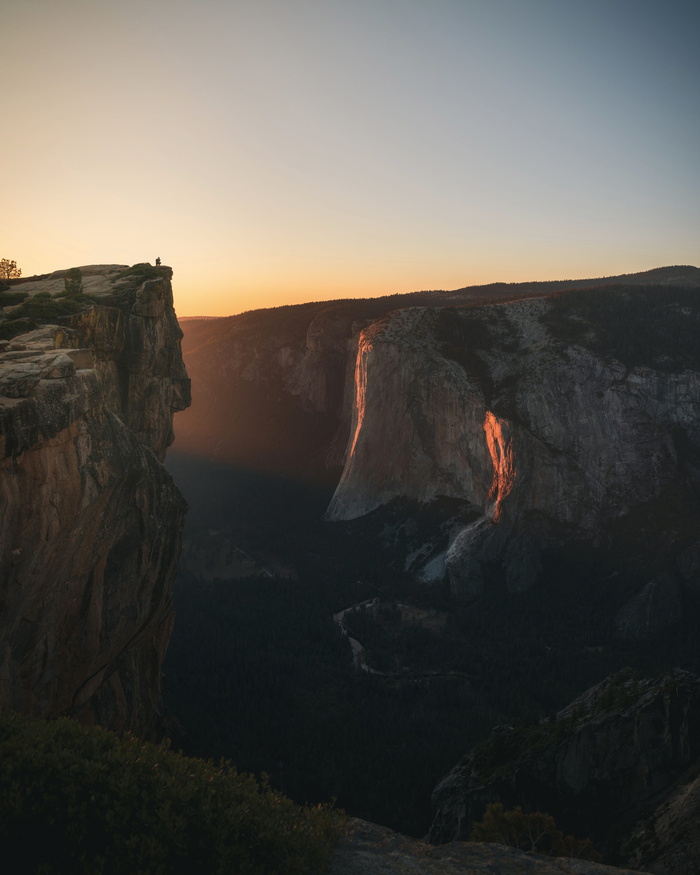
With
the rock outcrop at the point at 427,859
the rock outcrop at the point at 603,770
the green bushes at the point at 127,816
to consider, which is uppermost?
the green bushes at the point at 127,816

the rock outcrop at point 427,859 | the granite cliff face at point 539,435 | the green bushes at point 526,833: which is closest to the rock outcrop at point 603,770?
the green bushes at point 526,833

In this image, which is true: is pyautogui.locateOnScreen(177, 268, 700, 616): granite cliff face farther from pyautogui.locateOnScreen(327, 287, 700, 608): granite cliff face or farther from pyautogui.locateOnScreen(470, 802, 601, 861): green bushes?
pyautogui.locateOnScreen(470, 802, 601, 861): green bushes

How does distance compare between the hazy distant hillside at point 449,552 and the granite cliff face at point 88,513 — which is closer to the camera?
the granite cliff face at point 88,513

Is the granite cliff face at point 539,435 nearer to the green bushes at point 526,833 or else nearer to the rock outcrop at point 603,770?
the rock outcrop at point 603,770

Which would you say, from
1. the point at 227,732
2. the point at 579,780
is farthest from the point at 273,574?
the point at 579,780

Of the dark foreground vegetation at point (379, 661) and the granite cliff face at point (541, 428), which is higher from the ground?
the granite cliff face at point (541, 428)

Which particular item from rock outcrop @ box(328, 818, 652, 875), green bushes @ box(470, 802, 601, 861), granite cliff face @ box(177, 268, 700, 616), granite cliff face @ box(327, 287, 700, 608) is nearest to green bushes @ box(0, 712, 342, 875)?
rock outcrop @ box(328, 818, 652, 875)
